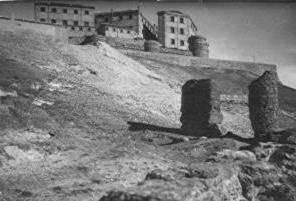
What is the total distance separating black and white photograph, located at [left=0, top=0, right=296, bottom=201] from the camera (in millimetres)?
12055

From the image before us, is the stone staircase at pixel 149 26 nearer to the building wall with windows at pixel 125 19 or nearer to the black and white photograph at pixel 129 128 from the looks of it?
the building wall with windows at pixel 125 19

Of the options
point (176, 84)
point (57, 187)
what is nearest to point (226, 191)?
point (57, 187)

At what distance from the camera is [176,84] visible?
5259 cm

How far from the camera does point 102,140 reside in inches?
965

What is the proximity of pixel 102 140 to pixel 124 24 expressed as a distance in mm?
65977

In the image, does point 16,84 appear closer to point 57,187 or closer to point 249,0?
point 57,187

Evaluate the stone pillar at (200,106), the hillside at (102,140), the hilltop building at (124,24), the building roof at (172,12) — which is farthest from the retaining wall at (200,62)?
the stone pillar at (200,106)

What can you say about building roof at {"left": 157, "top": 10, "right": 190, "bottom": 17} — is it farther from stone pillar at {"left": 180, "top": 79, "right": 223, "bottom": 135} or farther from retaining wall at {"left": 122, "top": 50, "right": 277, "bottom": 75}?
stone pillar at {"left": 180, "top": 79, "right": 223, "bottom": 135}

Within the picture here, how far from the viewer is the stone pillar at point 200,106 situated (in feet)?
90.0

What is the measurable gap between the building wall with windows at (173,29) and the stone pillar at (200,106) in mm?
59145

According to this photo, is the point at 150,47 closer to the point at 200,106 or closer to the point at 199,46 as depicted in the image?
the point at 199,46

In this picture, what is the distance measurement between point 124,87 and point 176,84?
42.7 ft

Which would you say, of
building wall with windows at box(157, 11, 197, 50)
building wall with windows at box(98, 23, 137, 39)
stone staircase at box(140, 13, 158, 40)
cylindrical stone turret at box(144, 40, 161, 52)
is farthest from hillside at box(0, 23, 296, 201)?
stone staircase at box(140, 13, 158, 40)

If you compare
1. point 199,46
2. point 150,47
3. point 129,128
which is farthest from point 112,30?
point 129,128
